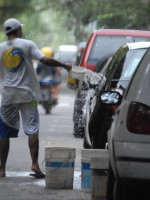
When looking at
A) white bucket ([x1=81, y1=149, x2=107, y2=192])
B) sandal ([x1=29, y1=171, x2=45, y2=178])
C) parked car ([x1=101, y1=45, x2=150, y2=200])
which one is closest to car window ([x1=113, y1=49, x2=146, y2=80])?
white bucket ([x1=81, y1=149, x2=107, y2=192])

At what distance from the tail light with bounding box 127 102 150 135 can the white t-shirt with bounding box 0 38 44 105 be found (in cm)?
333

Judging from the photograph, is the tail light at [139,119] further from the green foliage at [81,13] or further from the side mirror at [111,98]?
the green foliage at [81,13]

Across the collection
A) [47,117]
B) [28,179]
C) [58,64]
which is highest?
[58,64]

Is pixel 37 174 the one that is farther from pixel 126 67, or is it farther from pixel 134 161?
pixel 134 161

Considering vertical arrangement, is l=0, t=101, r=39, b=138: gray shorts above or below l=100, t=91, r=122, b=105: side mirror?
below

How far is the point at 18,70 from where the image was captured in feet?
27.2

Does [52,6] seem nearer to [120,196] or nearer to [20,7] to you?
[20,7]

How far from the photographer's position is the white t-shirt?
27.1 ft

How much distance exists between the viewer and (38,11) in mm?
35438

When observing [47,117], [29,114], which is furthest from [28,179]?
[47,117]

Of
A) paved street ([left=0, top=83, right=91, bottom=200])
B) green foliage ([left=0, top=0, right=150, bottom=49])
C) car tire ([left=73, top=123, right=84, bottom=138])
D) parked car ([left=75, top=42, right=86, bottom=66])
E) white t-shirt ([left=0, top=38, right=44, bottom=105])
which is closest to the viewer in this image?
paved street ([left=0, top=83, right=91, bottom=200])

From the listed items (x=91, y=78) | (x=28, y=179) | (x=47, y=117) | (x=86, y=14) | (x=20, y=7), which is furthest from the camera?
(x=20, y=7)

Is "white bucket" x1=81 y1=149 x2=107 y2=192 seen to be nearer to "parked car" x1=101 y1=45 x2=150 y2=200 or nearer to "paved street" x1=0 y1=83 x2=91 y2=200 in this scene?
"paved street" x1=0 y1=83 x2=91 y2=200

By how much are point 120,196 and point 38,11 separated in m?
30.7
